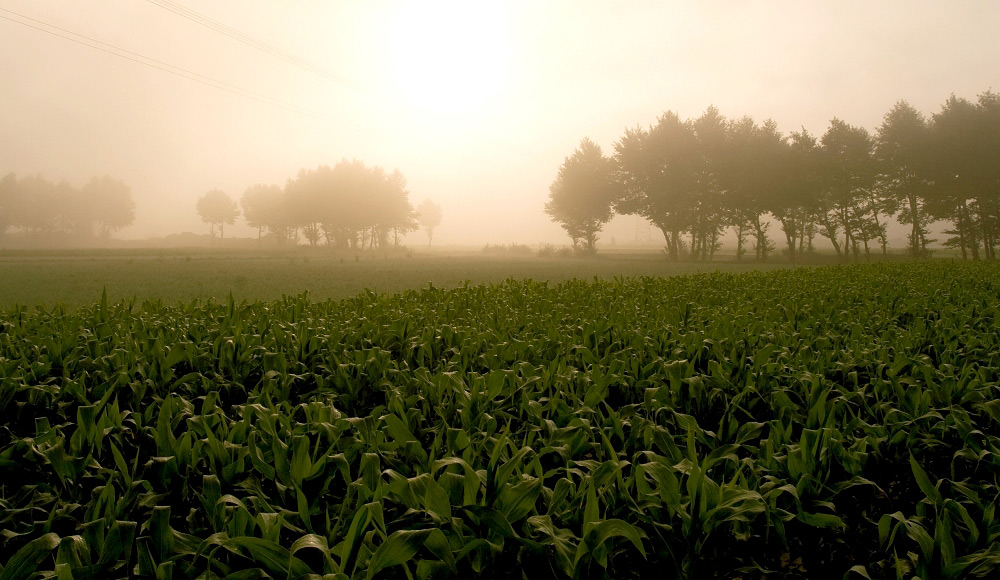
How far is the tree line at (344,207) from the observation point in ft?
256

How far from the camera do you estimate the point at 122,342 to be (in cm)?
421

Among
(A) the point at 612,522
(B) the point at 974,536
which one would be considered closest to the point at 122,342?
(A) the point at 612,522

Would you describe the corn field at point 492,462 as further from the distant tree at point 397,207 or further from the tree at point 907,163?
the distant tree at point 397,207

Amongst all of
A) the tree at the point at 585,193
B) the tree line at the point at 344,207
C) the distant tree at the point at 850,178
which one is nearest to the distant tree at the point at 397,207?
the tree line at the point at 344,207

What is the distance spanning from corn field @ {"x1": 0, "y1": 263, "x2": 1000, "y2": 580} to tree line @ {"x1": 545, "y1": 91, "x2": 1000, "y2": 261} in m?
46.4

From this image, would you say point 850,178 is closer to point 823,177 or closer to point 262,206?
point 823,177

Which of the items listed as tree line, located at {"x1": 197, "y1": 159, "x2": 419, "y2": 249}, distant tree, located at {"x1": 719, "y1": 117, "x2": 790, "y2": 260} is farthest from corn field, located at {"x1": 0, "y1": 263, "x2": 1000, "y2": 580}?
tree line, located at {"x1": 197, "y1": 159, "x2": 419, "y2": 249}

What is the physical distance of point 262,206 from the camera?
10019 centimetres

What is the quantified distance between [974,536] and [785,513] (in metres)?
0.52

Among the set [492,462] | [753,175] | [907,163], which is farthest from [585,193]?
[492,462]

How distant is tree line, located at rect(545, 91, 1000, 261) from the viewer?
142 feet

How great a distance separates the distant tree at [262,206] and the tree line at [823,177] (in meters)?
67.4

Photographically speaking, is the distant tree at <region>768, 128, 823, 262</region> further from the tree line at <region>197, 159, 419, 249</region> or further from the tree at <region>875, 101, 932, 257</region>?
the tree line at <region>197, 159, 419, 249</region>

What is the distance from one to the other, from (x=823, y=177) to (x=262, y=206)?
93.5m
